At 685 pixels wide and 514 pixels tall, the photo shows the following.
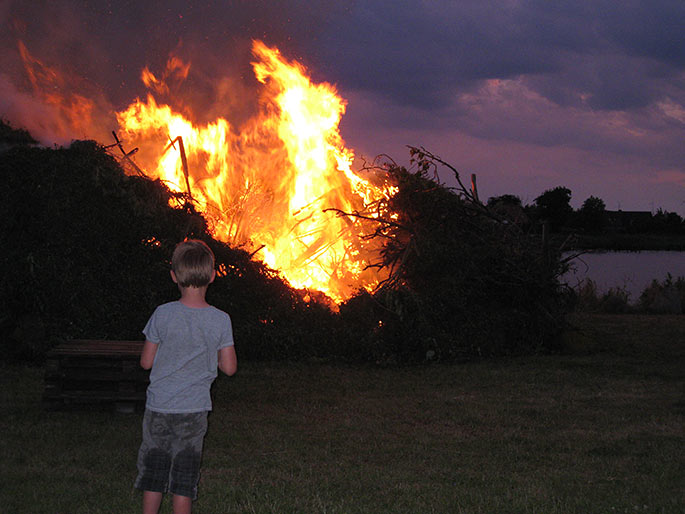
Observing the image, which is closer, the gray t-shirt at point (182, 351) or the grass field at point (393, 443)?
the gray t-shirt at point (182, 351)

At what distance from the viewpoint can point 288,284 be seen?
12266mm

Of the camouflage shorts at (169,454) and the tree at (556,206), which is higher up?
the tree at (556,206)

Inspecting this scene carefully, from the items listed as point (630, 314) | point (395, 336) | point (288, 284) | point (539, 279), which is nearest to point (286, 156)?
point (288, 284)

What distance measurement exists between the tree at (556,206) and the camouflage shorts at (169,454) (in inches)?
1925

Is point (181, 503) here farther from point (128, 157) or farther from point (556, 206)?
point (556, 206)

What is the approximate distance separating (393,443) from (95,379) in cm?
347

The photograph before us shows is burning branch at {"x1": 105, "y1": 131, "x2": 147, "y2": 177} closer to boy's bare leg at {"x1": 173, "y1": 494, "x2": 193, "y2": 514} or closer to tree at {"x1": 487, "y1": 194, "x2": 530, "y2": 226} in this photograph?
tree at {"x1": 487, "y1": 194, "x2": 530, "y2": 226}

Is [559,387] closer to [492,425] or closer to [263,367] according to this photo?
[492,425]

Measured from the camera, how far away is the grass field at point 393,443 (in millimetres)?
5387

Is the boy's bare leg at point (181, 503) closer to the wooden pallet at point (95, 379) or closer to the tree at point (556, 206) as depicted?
the wooden pallet at point (95, 379)

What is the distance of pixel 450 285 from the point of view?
40.7 ft

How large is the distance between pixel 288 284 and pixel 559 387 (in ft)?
15.9

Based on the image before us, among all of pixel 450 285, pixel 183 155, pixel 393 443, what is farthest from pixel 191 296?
pixel 183 155

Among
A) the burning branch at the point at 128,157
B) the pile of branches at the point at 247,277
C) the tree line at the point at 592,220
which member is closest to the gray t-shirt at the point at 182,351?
the pile of branches at the point at 247,277
